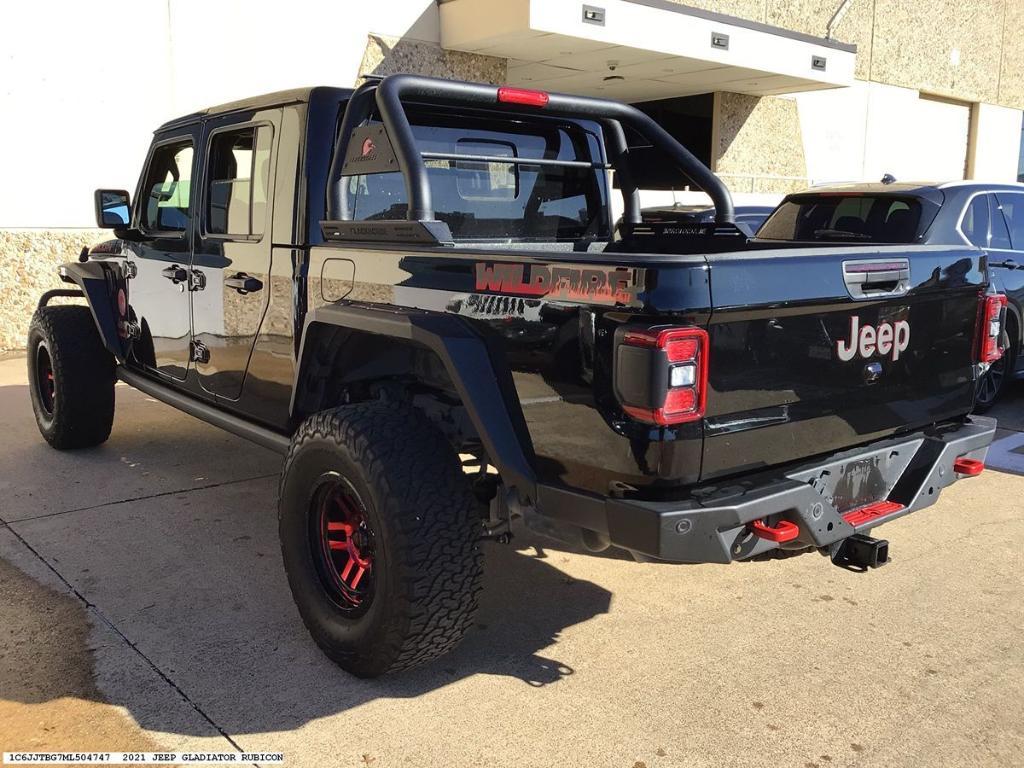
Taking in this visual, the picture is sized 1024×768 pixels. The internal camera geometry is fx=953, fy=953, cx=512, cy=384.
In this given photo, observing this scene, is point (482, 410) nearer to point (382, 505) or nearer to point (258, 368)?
point (382, 505)

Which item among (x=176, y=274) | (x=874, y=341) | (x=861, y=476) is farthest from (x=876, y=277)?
(x=176, y=274)

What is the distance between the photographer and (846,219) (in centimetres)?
675

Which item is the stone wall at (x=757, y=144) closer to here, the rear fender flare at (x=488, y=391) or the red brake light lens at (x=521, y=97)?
the red brake light lens at (x=521, y=97)

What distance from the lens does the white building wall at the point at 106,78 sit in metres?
9.66

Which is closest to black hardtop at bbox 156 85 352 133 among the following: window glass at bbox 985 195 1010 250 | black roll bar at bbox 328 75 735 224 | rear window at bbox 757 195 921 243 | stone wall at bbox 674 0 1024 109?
black roll bar at bbox 328 75 735 224

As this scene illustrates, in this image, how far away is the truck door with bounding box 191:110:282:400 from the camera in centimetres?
398

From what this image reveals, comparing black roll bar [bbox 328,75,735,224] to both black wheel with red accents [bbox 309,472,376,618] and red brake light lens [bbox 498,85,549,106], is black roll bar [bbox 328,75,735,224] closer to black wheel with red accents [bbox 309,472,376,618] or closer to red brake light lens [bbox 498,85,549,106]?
red brake light lens [bbox 498,85,549,106]

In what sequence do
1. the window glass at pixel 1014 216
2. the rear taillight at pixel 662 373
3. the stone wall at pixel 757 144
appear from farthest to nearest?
the stone wall at pixel 757 144, the window glass at pixel 1014 216, the rear taillight at pixel 662 373

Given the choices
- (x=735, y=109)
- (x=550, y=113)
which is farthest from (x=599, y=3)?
(x=550, y=113)

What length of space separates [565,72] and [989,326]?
43.8 ft

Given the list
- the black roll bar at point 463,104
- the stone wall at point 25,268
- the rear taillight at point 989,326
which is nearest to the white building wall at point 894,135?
the stone wall at point 25,268

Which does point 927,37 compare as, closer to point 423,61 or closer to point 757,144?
point 757,144

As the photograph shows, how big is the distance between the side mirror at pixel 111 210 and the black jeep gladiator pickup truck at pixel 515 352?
0.71 metres

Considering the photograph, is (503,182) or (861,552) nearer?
(861,552)
